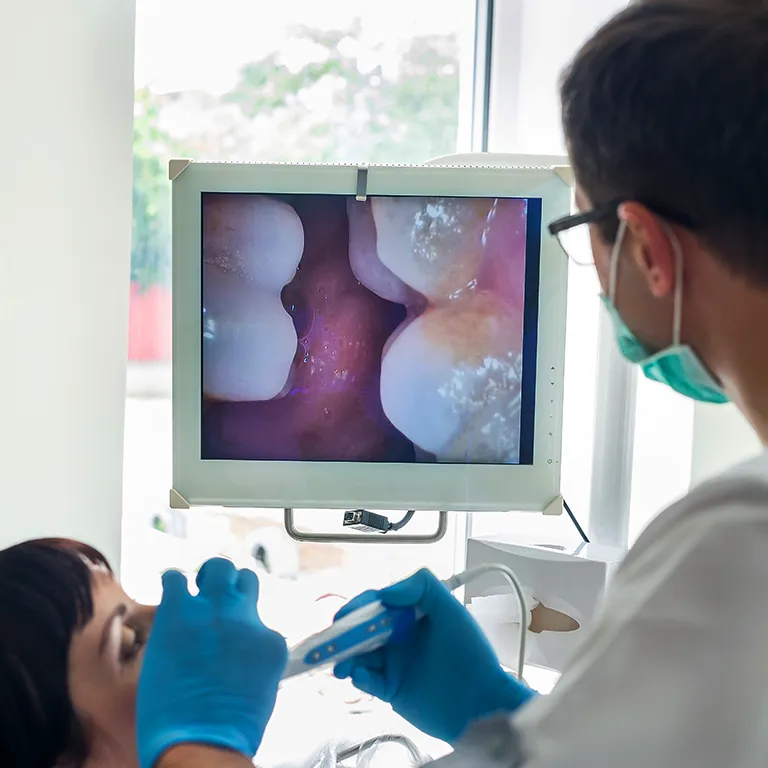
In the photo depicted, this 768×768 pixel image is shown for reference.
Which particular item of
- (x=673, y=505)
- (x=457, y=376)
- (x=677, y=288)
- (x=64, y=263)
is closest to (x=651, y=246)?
(x=677, y=288)

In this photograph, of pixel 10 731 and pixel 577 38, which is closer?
pixel 10 731

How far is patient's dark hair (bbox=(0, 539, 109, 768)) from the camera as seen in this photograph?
792 mm

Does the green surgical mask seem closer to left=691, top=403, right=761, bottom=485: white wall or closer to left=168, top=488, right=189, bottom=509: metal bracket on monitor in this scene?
left=691, top=403, right=761, bottom=485: white wall

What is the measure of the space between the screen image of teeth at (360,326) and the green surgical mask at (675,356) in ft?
1.22

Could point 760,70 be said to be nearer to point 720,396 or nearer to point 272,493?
point 720,396

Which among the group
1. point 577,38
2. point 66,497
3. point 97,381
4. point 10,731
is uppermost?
point 577,38

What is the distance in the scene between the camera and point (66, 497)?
4.18 feet

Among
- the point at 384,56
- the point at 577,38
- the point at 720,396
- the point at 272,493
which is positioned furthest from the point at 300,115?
the point at 720,396

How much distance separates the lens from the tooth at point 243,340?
1.20 meters

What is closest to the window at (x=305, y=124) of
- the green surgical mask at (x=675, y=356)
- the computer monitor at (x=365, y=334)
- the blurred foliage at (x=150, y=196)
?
the blurred foliage at (x=150, y=196)

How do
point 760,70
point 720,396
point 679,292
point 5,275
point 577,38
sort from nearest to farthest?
point 760,70 < point 679,292 < point 720,396 < point 5,275 < point 577,38

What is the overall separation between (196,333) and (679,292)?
0.74 metres

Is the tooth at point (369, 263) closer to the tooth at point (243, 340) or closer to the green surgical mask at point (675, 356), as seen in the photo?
the tooth at point (243, 340)

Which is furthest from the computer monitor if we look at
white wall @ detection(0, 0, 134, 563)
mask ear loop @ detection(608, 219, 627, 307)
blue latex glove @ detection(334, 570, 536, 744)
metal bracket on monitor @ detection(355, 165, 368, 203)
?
mask ear loop @ detection(608, 219, 627, 307)
